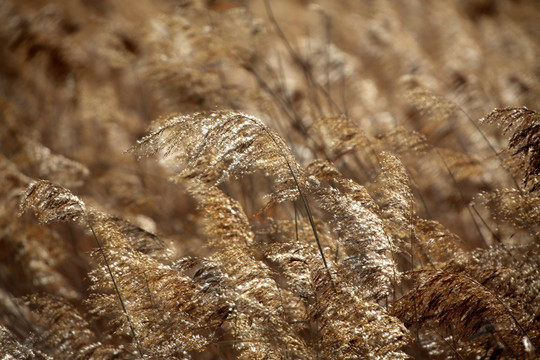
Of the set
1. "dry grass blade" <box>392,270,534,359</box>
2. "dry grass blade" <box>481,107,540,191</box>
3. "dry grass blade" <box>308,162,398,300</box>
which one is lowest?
"dry grass blade" <box>392,270,534,359</box>

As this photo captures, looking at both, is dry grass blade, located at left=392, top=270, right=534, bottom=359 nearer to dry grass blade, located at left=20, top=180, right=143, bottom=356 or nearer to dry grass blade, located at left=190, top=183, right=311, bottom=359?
dry grass blade, located at left=190, top=183, right=311, bottom=359

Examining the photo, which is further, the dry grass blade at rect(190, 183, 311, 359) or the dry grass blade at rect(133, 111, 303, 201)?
the dry grass blade at rect(133, 111, 303, 201)

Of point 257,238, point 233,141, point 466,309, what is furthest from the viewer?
point 257,238

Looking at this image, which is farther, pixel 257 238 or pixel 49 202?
pixel 257 238

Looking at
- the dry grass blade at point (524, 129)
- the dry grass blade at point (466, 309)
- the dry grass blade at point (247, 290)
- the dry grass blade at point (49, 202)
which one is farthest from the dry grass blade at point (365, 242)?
the dry grass blade at point (49, 202)

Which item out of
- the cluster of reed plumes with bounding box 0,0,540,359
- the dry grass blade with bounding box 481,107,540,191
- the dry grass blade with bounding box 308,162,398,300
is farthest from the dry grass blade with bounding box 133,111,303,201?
the dry grass blade with bounding box 481,107,540,191

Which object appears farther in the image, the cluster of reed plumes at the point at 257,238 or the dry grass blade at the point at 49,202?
the dry grass blade at the point at 49,202

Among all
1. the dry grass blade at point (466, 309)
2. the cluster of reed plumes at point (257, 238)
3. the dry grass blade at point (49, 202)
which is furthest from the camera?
the dry grass blade at point (49, 202)

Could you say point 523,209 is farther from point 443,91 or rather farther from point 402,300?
point 443,91

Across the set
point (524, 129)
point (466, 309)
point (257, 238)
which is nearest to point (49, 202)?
point (257, 238)

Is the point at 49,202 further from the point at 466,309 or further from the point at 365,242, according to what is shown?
the point at 466,309

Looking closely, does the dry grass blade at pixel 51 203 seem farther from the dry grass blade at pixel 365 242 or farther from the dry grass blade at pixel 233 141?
the dry grass blade at pixel 365 242
